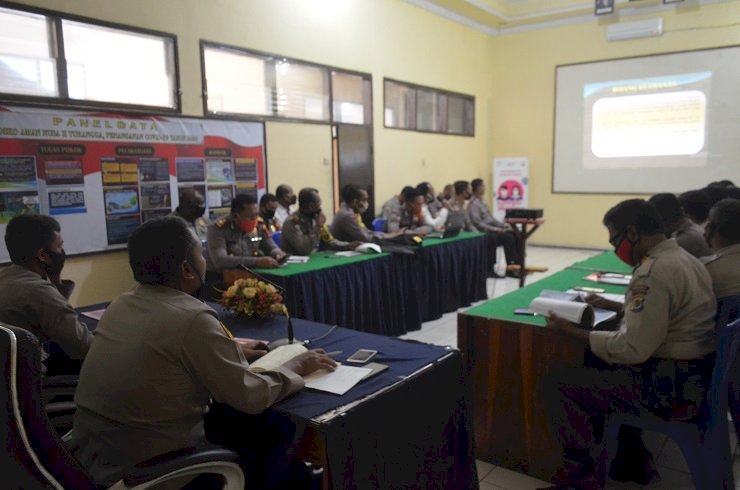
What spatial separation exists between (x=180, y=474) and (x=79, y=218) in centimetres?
357

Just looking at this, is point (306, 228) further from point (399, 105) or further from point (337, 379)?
point (399, 105)

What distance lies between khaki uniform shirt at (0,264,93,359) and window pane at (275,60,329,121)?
418cm

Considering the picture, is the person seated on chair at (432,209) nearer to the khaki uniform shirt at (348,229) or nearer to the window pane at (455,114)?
the khaki uniform shirt at (348,229)

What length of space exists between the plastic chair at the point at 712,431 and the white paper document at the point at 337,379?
112cm

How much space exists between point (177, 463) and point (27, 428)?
33cm

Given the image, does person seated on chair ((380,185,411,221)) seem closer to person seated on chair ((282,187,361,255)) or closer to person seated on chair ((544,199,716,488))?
person seated on chair ((282,187,361,255))

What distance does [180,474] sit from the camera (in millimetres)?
1267

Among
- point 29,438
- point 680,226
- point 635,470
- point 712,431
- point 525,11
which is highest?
point 525,11

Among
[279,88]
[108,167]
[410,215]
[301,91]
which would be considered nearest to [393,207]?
[410,215]

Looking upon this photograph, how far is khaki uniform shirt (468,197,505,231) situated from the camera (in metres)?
7.04

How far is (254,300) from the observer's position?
7.62 feet

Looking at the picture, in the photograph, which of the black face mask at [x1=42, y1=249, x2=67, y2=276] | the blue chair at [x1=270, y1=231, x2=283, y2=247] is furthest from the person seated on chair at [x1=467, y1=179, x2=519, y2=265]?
the black face mask at [x1=42, y1=249, x2=67, y2=276]

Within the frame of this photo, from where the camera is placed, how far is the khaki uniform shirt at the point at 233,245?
3791 millimetres

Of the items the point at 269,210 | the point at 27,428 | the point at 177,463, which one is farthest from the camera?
the point at 269,210
